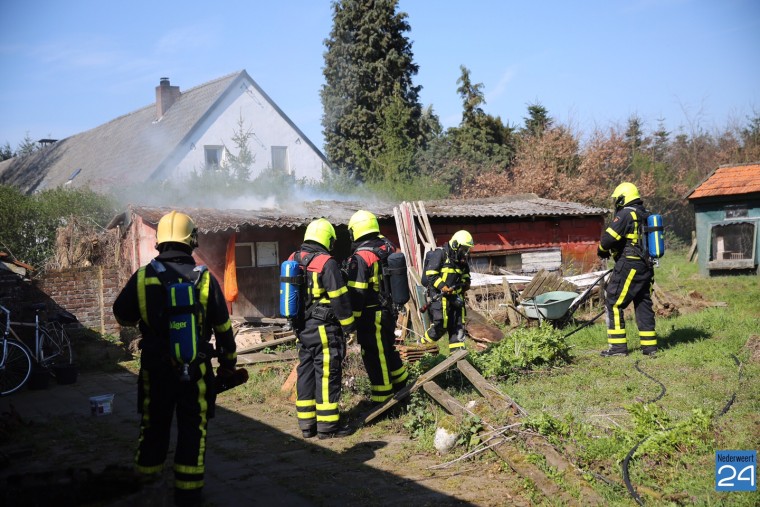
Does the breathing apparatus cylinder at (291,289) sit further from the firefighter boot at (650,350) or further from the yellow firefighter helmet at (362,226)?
the firefighter boot at (650,350)

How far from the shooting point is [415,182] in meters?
21.3

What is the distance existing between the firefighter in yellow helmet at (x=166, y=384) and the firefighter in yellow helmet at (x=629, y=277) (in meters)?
6.47

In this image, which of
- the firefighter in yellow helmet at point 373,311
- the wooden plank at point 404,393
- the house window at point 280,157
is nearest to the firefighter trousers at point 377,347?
the firefighter in yellow helmet at point 373,311

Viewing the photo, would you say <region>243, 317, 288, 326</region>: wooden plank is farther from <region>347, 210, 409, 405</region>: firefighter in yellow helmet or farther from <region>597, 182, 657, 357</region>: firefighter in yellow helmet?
<region>597, 182, 657, 357</region>: firefighter in yellow helmet

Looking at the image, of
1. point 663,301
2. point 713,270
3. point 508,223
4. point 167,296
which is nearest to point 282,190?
point 508,223

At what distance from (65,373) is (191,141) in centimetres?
1746

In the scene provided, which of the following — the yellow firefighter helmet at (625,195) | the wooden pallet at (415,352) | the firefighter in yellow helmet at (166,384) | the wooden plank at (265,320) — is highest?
the yellow firefighter helmet at (625,195)

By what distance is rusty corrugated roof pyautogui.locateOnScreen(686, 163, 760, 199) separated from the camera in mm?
19938

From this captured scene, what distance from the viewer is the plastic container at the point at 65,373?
32.2ft

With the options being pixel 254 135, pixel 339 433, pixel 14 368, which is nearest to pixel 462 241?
pixel 339 433

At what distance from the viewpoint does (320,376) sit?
20.6ft

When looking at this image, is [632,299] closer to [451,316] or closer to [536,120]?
[451,316]

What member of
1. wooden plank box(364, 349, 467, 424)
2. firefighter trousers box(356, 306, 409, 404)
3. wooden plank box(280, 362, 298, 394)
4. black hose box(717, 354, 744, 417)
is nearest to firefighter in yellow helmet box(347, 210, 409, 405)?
firefighter trousers box(356, 306, 409, 404)

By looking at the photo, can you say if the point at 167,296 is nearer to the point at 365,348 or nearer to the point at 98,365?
the point at 365,348
